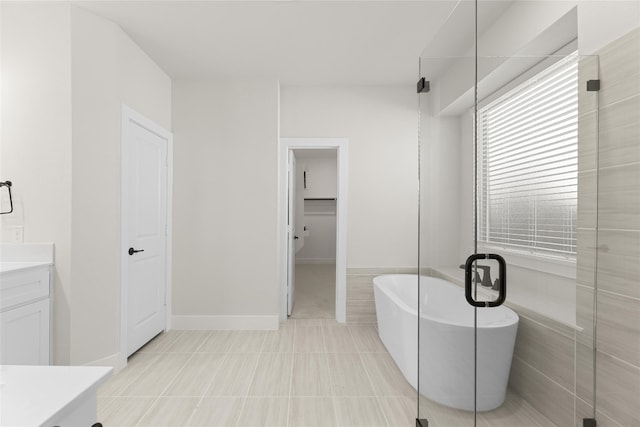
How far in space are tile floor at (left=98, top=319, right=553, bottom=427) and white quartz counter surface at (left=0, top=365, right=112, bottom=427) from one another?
122 cm

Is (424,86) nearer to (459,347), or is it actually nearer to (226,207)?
(459,347)

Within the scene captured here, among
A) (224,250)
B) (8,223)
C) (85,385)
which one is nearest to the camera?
(85,385)

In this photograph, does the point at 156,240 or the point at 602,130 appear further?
the point at 156,240

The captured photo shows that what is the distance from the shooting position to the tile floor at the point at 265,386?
6.49ft

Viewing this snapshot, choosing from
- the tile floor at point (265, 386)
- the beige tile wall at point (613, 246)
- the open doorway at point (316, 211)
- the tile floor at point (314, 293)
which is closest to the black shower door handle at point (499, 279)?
the beige tile wall at point (613, 246)

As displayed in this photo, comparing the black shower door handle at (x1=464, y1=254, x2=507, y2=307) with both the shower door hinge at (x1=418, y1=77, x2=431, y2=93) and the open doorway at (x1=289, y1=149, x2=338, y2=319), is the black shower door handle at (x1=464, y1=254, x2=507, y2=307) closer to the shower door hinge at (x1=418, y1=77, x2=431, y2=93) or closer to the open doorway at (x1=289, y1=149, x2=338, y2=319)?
the shower door hinge at (x1=418, y1=77, x2=431, y2=93)

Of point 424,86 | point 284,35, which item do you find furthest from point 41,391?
Answer: point 284,35

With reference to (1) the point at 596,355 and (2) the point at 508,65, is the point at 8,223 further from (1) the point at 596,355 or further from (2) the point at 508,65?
(1) the point at 596,355

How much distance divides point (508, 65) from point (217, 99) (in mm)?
3080

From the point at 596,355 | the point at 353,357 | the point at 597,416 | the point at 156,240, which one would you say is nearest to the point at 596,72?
the point at 596,355

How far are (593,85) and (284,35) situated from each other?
2304mm

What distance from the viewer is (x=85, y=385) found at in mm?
714

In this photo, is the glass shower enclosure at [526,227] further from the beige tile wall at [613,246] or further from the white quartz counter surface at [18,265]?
the white quartz counter surface at [18,265]

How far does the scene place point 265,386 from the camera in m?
2.38
